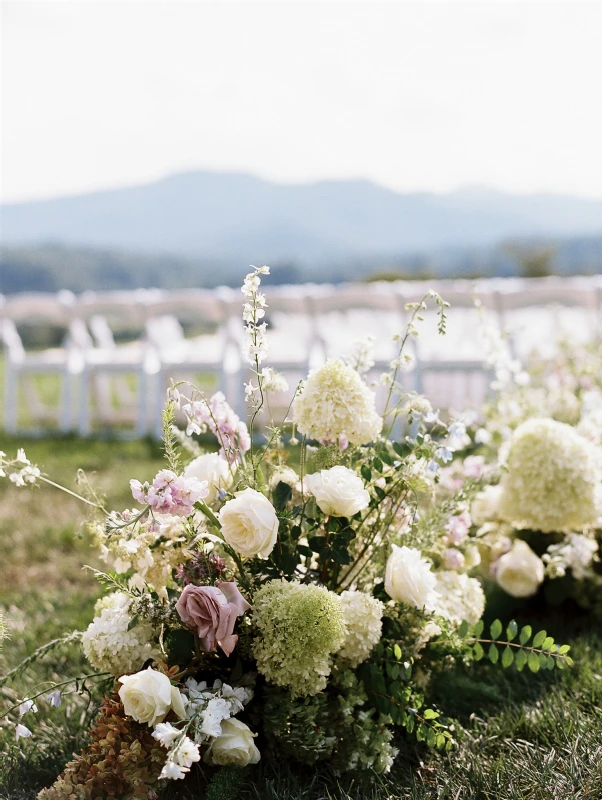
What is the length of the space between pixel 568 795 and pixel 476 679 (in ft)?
2.22

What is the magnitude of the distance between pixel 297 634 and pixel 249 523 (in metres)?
0.22

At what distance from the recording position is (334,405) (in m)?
1.75

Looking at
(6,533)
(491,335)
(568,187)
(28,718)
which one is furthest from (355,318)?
(568,187)

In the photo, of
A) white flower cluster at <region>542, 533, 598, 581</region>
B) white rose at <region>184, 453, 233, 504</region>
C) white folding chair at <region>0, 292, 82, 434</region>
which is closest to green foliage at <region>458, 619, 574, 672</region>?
white flower cluster at <region>542, 533, 598, 581</region>

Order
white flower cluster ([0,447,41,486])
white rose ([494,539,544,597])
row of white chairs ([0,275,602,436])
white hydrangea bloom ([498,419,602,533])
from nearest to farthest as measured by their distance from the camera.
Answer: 1. white flower cluster ([0,447,41,486])
2. white hydrangea bloom ([498,419,602,533])
3. white rose ([494,539,544,597])
4. row of white chairs ([0,275,602,436])

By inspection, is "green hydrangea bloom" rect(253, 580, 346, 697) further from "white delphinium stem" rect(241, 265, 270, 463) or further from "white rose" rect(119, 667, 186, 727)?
"white delphinium stem" rect(241, 265, 270, 463)

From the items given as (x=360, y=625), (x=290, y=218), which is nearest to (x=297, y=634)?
(x=360, y=625)

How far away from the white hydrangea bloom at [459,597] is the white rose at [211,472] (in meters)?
0.58

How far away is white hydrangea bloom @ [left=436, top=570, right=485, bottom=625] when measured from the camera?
6.61ft

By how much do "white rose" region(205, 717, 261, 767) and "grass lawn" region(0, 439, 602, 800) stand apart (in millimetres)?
70

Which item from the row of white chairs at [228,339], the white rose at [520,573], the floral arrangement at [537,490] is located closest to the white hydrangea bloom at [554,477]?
the floral arrangement at [537,490]

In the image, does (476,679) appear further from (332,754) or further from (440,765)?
(332,754)

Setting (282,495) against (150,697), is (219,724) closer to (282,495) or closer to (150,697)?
(150,697)

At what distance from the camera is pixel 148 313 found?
7008 mm
